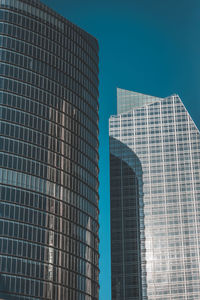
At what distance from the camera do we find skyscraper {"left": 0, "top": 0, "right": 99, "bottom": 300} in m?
117

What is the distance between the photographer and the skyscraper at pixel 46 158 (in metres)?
117

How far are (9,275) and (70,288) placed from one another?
15598mm

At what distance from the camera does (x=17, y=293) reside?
4412 inches

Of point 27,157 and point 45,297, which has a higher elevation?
point 27,157

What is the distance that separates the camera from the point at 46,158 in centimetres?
12694

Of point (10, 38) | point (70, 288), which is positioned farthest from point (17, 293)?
point (10, 38)

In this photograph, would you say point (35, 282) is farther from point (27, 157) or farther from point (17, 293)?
point (27, 157)

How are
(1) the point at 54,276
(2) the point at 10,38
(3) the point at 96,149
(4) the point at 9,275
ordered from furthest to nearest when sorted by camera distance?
(3) the point at 96,149, (2) the point at 10,38, (1) the point at 54,276, (4) the point at 9,275

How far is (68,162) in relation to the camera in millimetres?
131125

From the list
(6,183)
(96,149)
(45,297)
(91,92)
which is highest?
(91,92)

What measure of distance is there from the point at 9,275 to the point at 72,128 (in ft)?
118

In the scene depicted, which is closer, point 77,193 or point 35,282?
point 35,282

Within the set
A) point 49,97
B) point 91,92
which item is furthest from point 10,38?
point 91,92

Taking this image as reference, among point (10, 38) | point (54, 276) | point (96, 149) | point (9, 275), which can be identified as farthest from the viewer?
point (96, 149)
